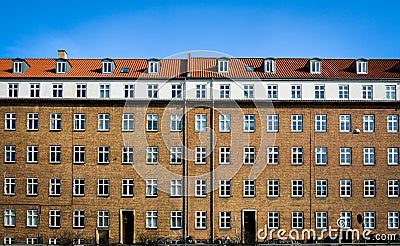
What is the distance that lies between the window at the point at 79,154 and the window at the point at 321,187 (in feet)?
64.8

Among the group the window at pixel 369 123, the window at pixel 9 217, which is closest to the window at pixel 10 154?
the window at pixel 9 217

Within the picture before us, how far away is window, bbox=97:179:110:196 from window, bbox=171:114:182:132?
7.09 meters

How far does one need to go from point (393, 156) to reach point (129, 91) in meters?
23.1

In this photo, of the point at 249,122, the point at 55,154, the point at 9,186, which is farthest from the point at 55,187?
the point at 249,122

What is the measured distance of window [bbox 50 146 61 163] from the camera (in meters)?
43.8

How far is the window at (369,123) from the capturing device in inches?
1746

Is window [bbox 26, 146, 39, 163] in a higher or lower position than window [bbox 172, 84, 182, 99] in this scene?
lower

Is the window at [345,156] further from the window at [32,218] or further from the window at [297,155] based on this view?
the window at [32,218]

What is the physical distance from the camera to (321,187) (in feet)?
143

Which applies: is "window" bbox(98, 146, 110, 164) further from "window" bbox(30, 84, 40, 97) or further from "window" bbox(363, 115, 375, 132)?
"window" bbox(363, 115, 375, 132)

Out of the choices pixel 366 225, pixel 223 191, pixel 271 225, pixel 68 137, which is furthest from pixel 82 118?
pixel 366 225

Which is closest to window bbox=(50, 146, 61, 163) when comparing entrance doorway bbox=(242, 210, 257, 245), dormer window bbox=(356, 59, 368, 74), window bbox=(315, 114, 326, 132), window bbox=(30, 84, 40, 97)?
window bbox=(30, 84, 40, 97)

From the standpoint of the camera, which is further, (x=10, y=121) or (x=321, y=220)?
(x=10, y=121)

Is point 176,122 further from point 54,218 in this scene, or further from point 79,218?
point 54,218
